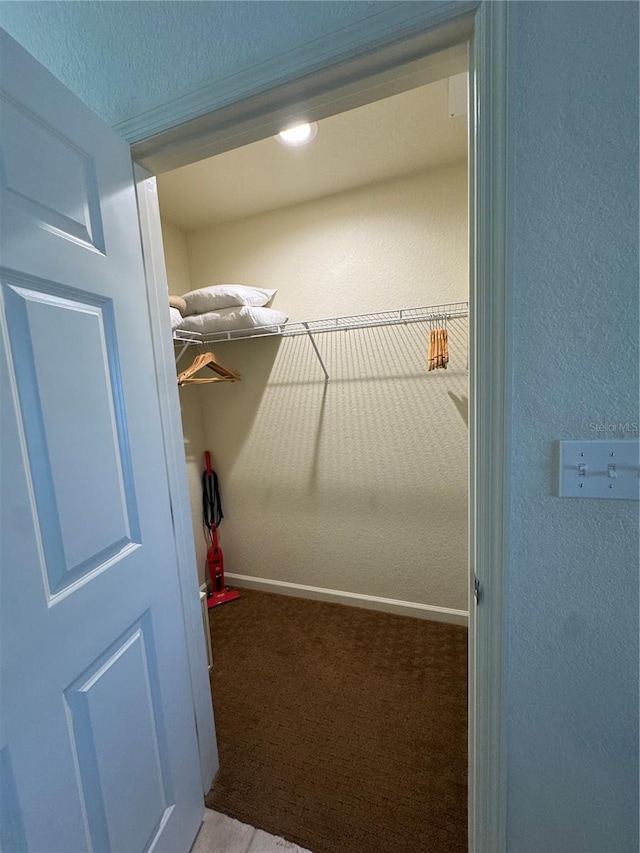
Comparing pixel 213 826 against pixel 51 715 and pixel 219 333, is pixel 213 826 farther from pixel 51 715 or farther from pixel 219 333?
pixel 219 333

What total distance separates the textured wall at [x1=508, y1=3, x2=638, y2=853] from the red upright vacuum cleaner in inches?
78.5

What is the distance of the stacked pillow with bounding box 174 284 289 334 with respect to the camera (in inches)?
72.8

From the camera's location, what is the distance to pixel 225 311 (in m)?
1.87

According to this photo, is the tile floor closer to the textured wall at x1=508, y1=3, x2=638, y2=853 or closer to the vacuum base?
the textured wall at x1=508, y1=3, x2=638, y2=853

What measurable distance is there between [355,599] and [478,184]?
221cm

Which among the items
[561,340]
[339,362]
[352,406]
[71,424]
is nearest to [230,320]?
[339,362]

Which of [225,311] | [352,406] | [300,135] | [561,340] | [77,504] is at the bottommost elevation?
[77,504]

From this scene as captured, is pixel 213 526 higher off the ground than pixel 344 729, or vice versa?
pixel 213 526

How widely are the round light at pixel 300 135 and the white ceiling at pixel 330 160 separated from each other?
0.11 feet

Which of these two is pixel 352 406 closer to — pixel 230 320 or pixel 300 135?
pixel 230 320

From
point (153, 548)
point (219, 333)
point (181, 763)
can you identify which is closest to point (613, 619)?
point (153, 548)

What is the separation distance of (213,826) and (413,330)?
2197mm

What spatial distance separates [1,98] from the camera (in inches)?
23.3

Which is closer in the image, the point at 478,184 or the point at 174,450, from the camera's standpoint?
the point at 478,184
